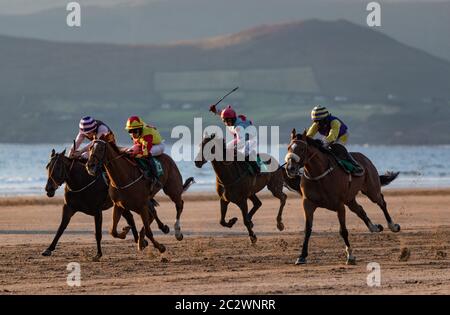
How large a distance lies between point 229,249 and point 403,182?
34.2 meters

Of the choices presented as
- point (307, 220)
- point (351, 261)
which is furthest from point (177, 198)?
point (351, 261)

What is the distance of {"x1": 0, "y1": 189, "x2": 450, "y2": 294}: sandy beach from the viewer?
16.2m

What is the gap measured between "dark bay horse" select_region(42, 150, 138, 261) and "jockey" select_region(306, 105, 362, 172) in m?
3.72

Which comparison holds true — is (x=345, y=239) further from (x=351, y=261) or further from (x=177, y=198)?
(x=177, y=198)

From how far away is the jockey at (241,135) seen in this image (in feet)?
76.9

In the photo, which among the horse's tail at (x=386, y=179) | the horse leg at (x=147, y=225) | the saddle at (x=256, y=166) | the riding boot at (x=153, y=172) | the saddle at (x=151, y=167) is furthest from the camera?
the horse's tail at (x=386, y=179)

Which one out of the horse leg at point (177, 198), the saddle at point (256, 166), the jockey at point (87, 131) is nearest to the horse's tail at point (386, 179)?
the saddle at point (256, 166)

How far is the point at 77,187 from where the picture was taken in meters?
20.7

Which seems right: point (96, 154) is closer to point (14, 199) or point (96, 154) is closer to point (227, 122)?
point (227, 122)

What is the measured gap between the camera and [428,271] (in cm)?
1784

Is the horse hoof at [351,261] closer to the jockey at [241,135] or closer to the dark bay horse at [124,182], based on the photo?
the dark bay horse at [124,182]

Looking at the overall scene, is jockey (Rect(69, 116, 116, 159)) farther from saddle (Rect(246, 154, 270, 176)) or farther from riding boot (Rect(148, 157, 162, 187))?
saddle (Rect(246, 154, 270, 176))

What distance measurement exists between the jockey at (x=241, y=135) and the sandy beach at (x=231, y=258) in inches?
66.8

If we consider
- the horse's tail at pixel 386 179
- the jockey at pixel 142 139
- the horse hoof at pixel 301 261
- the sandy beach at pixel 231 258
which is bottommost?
the sandy beach at pixel 231 258
